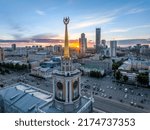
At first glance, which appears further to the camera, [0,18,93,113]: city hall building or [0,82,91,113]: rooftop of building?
[0,82,91,113]: rooftop of building

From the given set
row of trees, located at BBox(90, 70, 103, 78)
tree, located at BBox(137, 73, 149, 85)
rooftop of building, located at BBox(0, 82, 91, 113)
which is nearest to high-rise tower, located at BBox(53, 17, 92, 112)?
rooftop of building, located at BBox(0, 82, 91, 113)

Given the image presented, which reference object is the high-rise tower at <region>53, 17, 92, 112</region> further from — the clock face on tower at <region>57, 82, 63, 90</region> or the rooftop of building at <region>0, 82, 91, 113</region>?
the rooftop of building at <region>0, 82, 91, 113</region>

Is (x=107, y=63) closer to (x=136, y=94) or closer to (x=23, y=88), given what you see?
(x=136, y=94)

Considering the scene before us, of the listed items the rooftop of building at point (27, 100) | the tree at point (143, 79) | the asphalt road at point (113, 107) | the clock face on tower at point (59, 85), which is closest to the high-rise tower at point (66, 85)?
the clock face on tower at point (59, 85)

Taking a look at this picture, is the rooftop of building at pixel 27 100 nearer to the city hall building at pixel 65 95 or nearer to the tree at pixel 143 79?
the city hall building at pixel 65 95

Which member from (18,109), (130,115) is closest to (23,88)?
(18,109)

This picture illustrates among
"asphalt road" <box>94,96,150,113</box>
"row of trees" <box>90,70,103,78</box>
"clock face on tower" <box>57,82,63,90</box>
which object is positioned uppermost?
"clock face on tower" <box>57,82,63,90</box>

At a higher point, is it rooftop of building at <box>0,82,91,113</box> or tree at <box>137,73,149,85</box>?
rooftop of building at <box>0,82,91,113</box>

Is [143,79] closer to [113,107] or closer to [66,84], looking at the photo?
[113,107]

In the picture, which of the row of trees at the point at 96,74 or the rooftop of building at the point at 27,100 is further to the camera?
the row of trees at the point at 96,74

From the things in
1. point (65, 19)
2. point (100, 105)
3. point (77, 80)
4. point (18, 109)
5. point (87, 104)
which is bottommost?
point (100, 105)

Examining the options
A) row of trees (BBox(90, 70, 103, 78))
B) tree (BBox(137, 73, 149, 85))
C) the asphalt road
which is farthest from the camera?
row of trees (BBox(90, 70, 103, 78))
